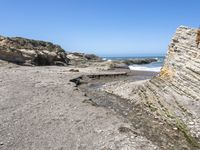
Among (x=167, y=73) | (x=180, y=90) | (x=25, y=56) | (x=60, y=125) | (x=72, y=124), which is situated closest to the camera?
(x=60, y=125)

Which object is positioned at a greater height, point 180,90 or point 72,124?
point 180,90

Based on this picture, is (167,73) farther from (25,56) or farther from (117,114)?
(25,56)

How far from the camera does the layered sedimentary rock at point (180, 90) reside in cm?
1858

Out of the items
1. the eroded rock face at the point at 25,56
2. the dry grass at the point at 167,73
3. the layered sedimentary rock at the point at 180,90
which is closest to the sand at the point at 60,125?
the layered sedimentary rock at the point at 180,90

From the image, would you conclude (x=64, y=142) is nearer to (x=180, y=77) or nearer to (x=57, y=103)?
(x=57, y=103)

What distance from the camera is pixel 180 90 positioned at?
21250 millimetres

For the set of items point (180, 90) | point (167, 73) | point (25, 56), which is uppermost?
point (167, 73)

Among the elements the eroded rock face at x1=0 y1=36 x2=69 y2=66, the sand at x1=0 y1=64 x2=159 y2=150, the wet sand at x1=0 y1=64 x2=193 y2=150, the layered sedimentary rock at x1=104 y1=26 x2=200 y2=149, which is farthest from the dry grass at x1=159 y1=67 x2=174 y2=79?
the eroded rock face at x1=0 y1=36 x2=69 y2=66

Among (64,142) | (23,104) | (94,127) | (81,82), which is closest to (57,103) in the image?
(23,104)

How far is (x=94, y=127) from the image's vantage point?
56.5ft

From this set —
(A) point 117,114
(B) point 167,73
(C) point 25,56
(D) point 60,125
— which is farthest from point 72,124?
(C) point 25,56

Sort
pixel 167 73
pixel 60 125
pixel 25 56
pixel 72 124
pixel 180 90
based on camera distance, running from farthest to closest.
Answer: pixel 25 56, pixel 167 73, pixel 180 90, pixel 72 124, pixel 60 125

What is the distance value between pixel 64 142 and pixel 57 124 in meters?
2.72

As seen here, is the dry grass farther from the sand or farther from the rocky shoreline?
the sand
